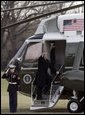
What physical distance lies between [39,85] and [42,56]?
0.83m

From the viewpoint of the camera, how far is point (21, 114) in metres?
13.2

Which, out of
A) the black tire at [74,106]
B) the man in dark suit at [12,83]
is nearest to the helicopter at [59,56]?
the black tire at [74,106]

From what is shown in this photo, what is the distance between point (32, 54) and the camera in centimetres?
1453

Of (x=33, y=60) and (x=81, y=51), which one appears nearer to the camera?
(x=81, y=51)

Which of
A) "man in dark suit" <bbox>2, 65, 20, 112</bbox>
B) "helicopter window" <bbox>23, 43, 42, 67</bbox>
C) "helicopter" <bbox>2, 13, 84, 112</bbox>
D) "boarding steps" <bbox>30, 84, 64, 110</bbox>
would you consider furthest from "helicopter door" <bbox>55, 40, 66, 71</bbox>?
"man in dark suit" <bbox>2, 65, 20, 112</bbox>

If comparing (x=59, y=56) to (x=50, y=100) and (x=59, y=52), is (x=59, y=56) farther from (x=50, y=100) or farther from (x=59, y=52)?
(x=50, y=100)

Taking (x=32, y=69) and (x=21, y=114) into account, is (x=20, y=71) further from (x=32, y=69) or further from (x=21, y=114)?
(x=21, y=114)

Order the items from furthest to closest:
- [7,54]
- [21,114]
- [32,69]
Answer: [7,54]
[32,69]
[21,114]

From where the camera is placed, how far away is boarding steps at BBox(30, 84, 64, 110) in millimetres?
13650

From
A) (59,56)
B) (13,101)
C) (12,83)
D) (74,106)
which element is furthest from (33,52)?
(74,106)

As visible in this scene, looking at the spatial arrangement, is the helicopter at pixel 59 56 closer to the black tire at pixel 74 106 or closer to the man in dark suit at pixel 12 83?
the black tire at pixel 74 106

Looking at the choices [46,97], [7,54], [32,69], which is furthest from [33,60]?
[7,54]

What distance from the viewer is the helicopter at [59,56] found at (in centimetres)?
1349

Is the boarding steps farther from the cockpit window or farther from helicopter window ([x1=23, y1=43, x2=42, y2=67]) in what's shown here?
the cockpit window
